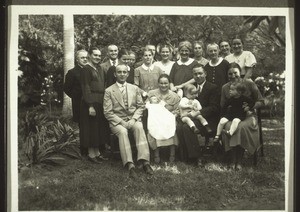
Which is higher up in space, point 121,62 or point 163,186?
point 121,62

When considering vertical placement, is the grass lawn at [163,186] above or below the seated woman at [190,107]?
below

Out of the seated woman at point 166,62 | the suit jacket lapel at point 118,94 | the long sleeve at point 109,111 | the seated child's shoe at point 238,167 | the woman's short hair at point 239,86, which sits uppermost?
the seated woman at point 166,62

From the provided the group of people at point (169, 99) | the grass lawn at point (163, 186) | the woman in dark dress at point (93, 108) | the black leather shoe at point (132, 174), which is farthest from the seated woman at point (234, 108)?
the woman in dark dress at point (93, 108)

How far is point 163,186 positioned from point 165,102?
326 millimetres

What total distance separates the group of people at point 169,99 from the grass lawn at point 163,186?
0.05 m

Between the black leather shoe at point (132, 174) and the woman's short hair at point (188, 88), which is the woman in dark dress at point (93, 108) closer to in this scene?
the black leather shoe at point (132, 174)

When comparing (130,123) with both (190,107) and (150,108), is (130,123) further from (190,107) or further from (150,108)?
(190,107)

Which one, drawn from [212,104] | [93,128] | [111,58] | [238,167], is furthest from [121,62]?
[238,167]

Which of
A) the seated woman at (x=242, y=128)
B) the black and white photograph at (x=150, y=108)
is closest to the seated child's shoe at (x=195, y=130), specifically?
the black and white photograph at (x=150, y=108)

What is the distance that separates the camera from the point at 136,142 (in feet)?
5.46

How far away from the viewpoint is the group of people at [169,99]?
1.66 m

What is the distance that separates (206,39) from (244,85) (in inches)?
9.3

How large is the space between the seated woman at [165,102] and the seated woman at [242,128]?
0.19 metres

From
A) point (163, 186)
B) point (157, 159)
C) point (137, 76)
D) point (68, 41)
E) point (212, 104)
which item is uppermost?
point (68, 41)
